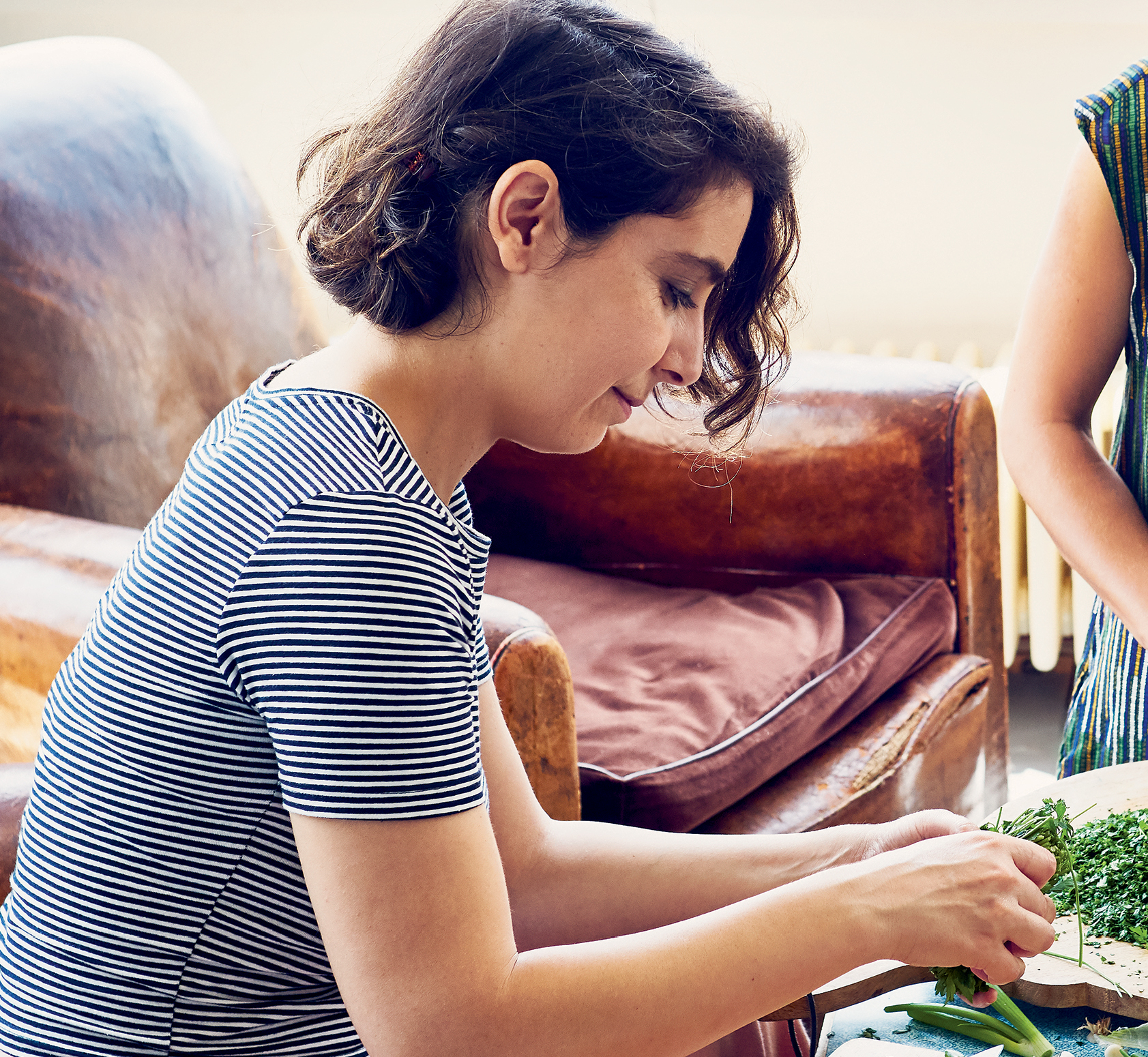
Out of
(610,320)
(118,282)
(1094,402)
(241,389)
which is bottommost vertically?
(241,389)

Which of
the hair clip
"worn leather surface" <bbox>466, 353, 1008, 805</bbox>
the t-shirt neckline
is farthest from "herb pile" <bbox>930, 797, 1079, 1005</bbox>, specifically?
"worn leather surface" <bbox>466, 353, 1008, 805</bbox>

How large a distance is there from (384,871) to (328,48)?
8.17 ft

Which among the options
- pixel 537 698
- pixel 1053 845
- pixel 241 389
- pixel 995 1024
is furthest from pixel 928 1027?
pixel 241 389

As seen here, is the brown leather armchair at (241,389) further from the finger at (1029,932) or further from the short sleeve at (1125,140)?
the short sleeve at (1125,140)

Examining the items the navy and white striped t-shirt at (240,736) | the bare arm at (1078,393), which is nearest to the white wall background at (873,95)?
the bare arm at (1078,393)

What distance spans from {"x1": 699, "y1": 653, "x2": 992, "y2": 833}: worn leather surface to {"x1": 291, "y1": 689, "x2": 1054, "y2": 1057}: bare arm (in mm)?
628

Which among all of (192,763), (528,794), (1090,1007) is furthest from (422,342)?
(1090,1007)

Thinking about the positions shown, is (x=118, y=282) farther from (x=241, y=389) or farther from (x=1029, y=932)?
(x=1029, y=932)

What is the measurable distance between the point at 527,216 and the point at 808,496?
1.12 m

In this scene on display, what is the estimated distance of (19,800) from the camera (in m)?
0.85

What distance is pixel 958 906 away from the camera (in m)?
0.71

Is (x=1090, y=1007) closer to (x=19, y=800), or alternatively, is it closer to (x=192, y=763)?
(x=192, y=763)

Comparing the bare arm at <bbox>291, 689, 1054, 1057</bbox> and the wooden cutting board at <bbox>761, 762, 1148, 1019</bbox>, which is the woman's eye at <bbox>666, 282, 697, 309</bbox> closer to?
the bare arm at <bbox>291, 689, 1054, 1057</bbox>

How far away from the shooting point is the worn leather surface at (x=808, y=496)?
1.67 m
